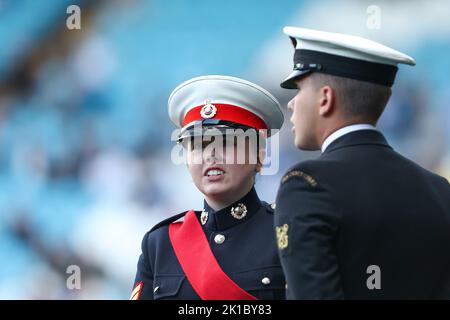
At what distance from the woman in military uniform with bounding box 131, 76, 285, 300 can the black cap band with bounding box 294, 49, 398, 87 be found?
58 centimetres

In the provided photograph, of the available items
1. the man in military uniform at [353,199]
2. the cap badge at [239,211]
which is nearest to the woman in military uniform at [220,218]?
the cap badge at [239,211]

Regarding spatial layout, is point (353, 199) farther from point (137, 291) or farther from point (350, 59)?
point (137, 291)

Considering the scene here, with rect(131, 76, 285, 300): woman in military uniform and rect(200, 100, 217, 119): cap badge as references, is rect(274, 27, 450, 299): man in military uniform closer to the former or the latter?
rect(131, 76, 285, 300): woman in military uniform

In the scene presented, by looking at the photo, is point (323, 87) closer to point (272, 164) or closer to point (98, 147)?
point (272, 164)

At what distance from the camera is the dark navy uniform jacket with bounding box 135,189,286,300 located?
8.14ft

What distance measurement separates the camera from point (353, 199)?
1901mm

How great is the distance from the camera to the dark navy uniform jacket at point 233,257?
248cm

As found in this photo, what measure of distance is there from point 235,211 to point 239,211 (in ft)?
0.04

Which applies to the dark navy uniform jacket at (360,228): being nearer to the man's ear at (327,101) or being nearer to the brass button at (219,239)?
the man's ear at (327,101)

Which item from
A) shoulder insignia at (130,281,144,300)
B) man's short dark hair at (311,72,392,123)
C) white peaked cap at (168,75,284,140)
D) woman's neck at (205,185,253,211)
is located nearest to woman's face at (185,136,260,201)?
woman's neck at (205,185,253,211)

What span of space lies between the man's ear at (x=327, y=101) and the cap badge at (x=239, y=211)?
0.71 m
